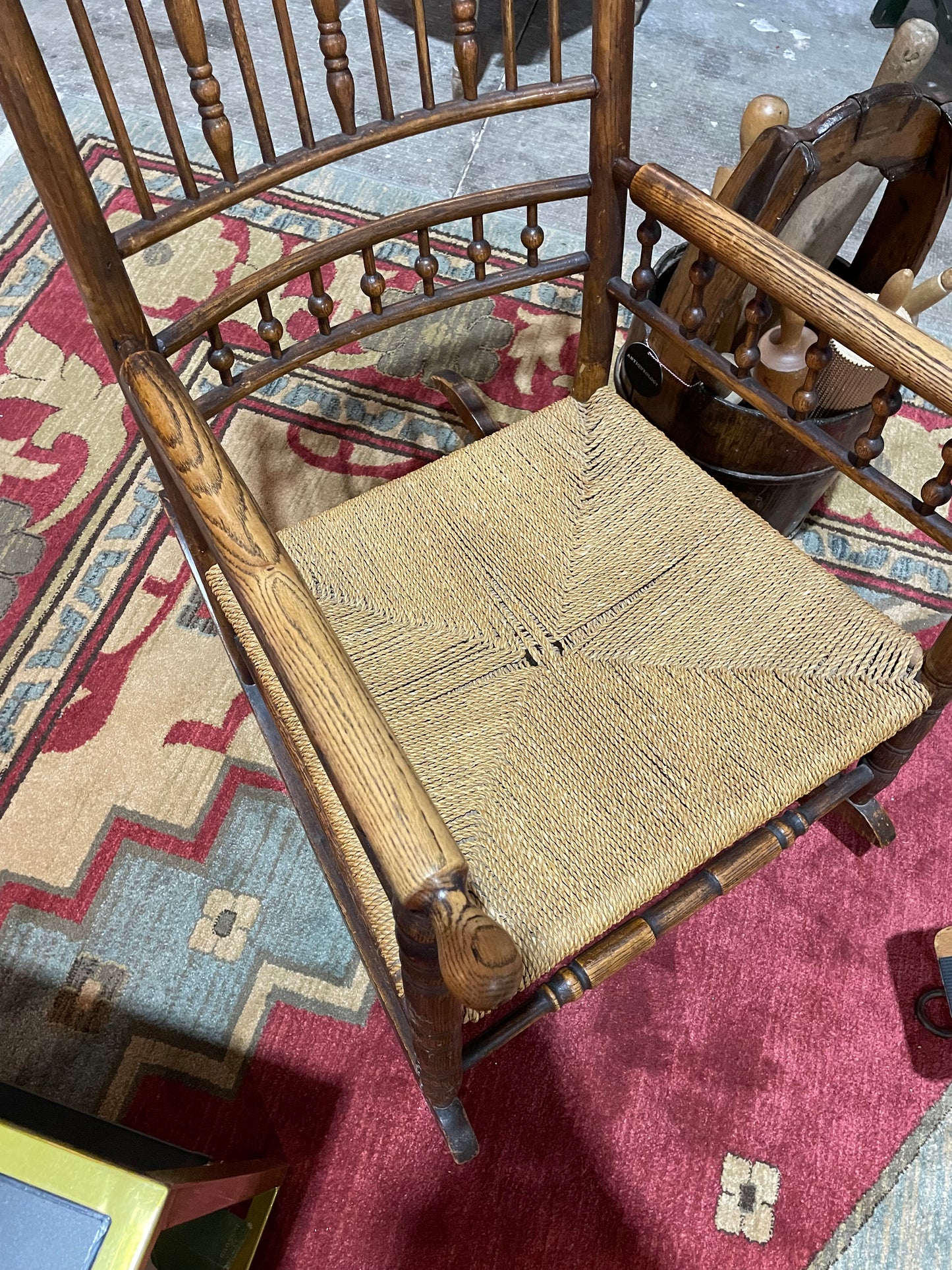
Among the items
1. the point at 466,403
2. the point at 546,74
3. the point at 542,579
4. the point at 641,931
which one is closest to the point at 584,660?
the point at 542,579

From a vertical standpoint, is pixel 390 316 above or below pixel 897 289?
below

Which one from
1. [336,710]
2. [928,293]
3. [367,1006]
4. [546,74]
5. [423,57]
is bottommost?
[367,1006]

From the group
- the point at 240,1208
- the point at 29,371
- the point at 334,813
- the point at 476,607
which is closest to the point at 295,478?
the point at 29,371

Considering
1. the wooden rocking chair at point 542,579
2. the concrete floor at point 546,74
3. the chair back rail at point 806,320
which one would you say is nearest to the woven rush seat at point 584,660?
the wooden rocking chair at point 542,579

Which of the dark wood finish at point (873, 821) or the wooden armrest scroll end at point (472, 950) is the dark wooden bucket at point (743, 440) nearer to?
the dark wood finish at point (873, 821)

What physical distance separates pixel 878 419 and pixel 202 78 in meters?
0.52

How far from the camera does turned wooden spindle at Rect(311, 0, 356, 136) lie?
23.8 inches

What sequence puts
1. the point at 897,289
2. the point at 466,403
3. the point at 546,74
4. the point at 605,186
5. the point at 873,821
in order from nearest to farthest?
the point at 605,186
the point at 897,289
the point at 873,821
the point at 466,403
the point at 546,74

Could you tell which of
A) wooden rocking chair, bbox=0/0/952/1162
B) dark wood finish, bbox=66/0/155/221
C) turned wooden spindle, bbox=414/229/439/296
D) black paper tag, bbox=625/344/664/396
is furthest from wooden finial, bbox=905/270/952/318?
dark wood finish, bbox=66/0/155/221

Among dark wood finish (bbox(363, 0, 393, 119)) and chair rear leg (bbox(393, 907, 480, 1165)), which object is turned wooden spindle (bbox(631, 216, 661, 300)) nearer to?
dark wood finish (bbox(363, 0, 393, 119))

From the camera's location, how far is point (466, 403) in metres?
1.16

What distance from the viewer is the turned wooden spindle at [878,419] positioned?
62 cm

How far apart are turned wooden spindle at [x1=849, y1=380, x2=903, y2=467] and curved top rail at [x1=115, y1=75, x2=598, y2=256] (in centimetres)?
31

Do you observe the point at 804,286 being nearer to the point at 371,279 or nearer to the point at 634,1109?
the point at 371,279
